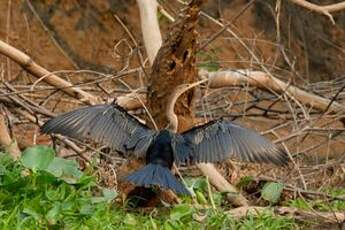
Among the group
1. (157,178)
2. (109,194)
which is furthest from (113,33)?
(157,178)

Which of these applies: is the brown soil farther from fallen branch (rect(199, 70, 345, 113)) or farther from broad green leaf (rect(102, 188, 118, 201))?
broad green leaf (rect(102, 188, 118, 201))

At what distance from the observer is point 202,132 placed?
180 inches

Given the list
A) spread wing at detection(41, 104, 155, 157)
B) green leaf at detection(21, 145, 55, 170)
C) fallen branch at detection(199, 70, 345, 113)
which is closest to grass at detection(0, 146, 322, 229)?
green leaf at detection(21, 145, 55, 170)

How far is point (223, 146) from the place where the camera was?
4.52 m

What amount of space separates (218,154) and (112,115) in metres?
0.56

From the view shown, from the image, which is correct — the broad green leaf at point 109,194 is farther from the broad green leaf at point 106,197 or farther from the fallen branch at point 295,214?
the fallen branch at point 295,214

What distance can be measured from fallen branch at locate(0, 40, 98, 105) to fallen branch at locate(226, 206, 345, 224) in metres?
1.41

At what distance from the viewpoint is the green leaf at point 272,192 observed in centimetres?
488

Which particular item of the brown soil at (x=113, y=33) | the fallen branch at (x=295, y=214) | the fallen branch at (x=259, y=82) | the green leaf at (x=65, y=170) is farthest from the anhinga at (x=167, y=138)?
the brown soil at (x=113, y=33)

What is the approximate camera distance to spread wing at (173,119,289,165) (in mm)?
4488

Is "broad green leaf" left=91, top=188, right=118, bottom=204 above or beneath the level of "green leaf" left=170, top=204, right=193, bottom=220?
above

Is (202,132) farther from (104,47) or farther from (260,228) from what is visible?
(104,47)

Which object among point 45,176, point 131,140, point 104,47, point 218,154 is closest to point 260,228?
point 218,154

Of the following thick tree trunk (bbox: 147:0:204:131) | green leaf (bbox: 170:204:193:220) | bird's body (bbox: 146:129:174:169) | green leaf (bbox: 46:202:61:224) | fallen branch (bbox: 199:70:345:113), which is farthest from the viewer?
fallen branch (bbox: 199:70:345:113)
